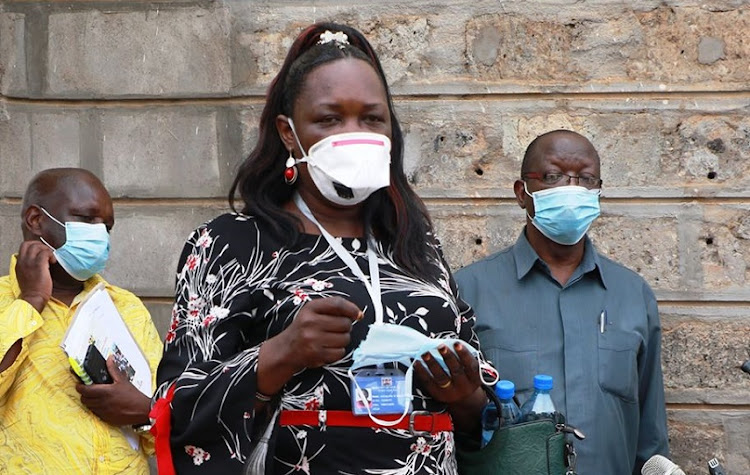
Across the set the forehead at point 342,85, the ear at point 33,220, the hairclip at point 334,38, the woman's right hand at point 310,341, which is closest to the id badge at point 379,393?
the woman's right hand at point 310,341

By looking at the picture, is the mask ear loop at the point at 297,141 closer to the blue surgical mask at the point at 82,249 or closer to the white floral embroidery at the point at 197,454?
the white floral embroidery at the point at 197,454

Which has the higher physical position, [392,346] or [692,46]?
[692,46]

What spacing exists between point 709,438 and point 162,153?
8.88 feet

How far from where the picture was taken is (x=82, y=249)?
12.8ft

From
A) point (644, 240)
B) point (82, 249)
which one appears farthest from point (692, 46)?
point (82, 249)

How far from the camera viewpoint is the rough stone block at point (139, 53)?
5.19m

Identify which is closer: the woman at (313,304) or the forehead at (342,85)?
the woman at (313,304)

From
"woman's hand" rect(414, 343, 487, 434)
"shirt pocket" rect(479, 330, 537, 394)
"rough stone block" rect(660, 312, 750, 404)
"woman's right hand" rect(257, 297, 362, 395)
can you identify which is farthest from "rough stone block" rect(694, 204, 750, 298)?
"woman's right hand" rect(257, 297, 362, 395)

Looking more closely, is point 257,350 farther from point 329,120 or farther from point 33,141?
point 33,141

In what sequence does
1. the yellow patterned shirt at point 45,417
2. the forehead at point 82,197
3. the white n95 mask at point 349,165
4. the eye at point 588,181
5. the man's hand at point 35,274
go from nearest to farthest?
the white n95 mask at point 349,165
the yellow patterned shirt at point 45,417
the man's hand at point 35,274
the forehead at point 82,197
the eye at point 588,181

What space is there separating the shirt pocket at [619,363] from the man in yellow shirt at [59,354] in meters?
1.56

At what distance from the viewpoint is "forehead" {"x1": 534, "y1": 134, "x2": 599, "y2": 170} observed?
436 cm

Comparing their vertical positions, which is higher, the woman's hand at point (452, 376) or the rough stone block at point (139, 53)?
the rough stone block at point (139, 53)

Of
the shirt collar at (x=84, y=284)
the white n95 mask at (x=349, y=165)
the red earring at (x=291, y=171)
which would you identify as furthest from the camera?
the shirt collar at (x=84, y=284)
